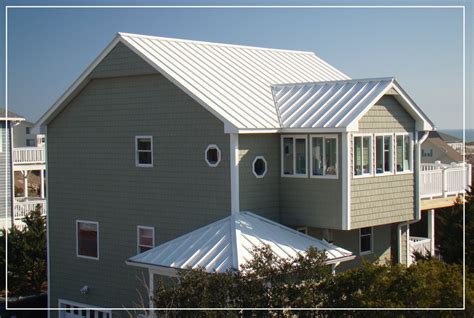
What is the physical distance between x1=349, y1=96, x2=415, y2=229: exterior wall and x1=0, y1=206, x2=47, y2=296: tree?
12.5 metres

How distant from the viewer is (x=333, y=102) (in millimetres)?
20812

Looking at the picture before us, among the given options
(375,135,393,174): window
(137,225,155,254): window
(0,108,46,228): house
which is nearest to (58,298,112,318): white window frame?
(137,225,155,254): window

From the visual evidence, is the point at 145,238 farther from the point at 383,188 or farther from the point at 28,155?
the point at 28,155

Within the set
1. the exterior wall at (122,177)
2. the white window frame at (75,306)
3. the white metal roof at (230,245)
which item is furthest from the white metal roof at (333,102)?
the white window frame at (75,306)

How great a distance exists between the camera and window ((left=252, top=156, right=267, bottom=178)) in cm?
2044

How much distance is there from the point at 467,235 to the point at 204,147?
7.63 metres

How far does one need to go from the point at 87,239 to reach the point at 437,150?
30.4 metres

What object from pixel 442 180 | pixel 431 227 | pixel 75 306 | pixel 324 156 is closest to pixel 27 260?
pixel 75 306

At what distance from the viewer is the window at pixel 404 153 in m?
21.8

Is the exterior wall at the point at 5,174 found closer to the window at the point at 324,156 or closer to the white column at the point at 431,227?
the white column at the point at 431,227

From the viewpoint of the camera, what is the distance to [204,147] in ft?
67.3

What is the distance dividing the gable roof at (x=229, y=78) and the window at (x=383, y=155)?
118 centimetres

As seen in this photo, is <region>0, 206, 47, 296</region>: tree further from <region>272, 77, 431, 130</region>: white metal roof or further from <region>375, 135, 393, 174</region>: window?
<region>375, 135, 393, 174</region>: window

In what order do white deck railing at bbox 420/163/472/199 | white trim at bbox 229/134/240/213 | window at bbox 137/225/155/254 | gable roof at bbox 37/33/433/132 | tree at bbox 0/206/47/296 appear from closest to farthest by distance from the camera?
white trim at bbox 229/134/240/213
gable roof at bbox 37/33/433/132
window at bbox 137/225/155/254
white deck railing at bbox 420/163/472/199
tree at bbox 0/206/47/296
